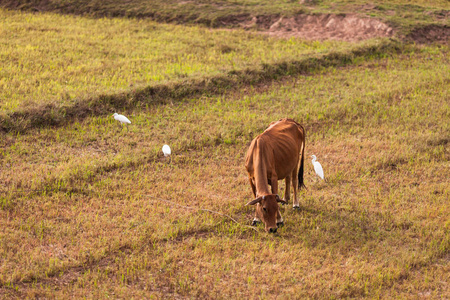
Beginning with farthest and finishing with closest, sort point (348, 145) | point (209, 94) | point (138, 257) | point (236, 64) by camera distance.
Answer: point (236, 64), point (209, 94), point (348, 145), point (138, 257)

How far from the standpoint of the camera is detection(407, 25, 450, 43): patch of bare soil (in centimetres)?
1684

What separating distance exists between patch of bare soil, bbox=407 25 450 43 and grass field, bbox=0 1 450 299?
1724 mm

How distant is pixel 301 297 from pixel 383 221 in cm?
215

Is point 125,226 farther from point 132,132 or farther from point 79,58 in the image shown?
point 79,58

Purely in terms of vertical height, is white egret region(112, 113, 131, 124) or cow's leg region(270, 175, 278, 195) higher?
cow's leg region(270, 175, 278, 195)

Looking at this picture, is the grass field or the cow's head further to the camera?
the cow's head

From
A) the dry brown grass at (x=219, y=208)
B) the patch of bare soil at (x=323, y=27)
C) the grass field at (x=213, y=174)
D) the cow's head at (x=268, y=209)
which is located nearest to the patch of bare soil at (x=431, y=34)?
the patch of bare soil at (x=323, y=27)

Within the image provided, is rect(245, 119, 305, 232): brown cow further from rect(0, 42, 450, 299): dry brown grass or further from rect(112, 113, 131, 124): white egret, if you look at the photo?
rect(112, 113, 131, 124): white egret

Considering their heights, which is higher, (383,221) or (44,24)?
(44,24)

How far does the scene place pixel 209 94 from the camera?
12164 mm

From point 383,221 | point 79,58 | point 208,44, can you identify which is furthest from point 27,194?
point 208,44

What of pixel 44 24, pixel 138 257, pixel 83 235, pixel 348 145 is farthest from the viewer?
pixel 44 24

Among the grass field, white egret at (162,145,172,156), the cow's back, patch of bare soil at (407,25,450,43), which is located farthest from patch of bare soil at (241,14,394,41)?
the cow's back

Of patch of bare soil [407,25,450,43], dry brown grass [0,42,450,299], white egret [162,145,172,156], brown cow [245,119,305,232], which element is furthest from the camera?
patch of bare soil [407,25,450,43]
